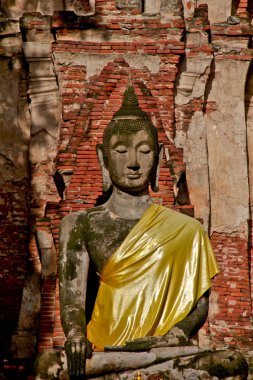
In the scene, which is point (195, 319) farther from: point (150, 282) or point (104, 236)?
point (104, 236)

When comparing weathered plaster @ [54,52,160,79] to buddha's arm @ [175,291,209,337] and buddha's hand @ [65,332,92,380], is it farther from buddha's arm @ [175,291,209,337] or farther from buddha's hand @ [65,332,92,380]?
buddha's hand @ [65,332,92,380]

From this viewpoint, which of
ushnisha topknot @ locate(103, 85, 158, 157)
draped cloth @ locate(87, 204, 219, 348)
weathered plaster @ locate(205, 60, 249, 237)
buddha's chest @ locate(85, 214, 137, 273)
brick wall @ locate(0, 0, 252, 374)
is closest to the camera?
draped cloth @ locate(87, 204, 219, 348)

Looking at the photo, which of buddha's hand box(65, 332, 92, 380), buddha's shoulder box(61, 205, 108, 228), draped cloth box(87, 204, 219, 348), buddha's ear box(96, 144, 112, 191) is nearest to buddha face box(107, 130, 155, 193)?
buddha's ear box(96, 144, 112, 191)

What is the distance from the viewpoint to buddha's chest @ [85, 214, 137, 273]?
14.4 meters

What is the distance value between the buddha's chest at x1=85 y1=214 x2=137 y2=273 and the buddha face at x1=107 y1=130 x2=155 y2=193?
31 centimetres

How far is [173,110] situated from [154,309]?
5.70 meters

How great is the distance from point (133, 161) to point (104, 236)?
25.7 inches

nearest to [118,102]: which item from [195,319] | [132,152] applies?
[132,152]

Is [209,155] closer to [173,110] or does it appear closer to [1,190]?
[173,110]

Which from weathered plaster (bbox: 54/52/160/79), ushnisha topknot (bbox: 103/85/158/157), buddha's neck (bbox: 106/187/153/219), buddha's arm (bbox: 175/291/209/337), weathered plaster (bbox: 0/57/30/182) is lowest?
buddha's arm (bbox: 175/291/209/337)

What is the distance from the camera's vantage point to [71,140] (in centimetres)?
1900

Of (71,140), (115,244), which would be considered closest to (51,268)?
(71,140)

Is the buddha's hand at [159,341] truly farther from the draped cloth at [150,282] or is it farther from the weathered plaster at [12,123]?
the weathered plaster at [12,123]

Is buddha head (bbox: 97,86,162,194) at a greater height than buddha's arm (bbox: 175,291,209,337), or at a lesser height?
greater
